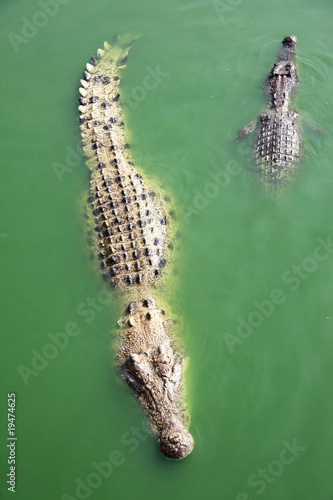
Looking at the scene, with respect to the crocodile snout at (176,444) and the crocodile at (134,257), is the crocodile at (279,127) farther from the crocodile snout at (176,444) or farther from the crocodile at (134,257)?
the crocodile snout at (176,444)

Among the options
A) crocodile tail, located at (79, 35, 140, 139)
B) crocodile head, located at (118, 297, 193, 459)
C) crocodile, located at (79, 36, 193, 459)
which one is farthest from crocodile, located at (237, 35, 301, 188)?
crocodile head, located at (118, 297, 193, 459)

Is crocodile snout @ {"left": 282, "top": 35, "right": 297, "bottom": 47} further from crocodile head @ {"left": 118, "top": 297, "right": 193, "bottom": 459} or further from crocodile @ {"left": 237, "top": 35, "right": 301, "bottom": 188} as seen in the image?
crocodile head @ {"left": 118, "top": 297, "right": 193, "bottom": 459}

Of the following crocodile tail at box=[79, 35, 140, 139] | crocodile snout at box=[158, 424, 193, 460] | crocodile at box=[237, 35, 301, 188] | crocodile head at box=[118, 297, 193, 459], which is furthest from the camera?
crocodile tail at box=[79, 35, 140, 139]

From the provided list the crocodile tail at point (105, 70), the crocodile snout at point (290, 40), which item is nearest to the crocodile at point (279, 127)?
the crocodile snout at point (290, 40)

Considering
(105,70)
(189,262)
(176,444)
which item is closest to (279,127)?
(189,262)

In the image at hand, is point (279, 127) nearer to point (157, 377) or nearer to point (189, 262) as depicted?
point (189, 262)
